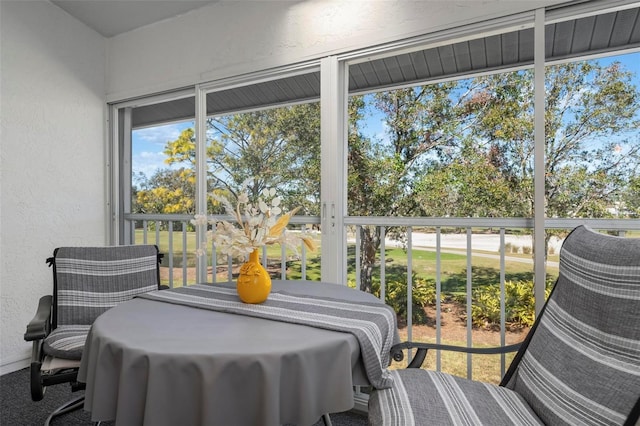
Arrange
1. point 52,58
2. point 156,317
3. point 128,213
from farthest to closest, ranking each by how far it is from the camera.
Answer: point 128,213, point 52,58, point 156,317

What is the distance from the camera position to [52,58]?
9.83ft

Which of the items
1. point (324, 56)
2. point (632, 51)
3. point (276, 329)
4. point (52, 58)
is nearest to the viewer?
point (276, 329)

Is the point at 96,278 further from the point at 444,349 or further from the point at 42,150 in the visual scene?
the point at 444,349

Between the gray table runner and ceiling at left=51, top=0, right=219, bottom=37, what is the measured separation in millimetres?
2351

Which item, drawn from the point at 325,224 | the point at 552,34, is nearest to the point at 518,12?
the point at 552,34

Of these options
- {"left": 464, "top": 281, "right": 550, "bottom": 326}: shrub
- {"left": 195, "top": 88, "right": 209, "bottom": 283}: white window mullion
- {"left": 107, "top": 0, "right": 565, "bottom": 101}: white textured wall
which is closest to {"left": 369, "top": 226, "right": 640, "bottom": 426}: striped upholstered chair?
{"left": 464, "top": 281, "right": 550, "bottom": 326}: shrub

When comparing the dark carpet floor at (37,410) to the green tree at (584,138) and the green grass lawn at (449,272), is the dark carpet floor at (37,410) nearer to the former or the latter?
the green grass lawn at (449,272)

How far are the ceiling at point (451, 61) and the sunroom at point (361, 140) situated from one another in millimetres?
11

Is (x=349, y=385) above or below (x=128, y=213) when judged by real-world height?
below

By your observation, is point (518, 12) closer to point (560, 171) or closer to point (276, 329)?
point (560, 171)

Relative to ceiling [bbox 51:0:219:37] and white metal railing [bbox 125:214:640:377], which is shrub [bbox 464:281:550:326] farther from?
ceiling [bbox 51:0:219:37]

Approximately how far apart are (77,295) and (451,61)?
276 cm

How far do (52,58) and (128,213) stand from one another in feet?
4.70

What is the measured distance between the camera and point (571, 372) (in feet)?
3.93
